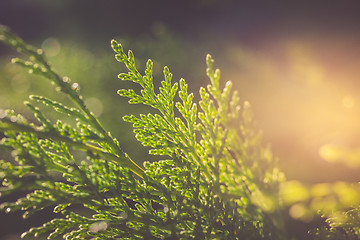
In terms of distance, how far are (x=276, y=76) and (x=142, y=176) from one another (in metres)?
3.06

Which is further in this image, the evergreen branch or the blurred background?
the blurred background

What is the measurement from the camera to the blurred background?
2.46 meters

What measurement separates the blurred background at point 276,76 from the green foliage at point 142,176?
0.38 metres

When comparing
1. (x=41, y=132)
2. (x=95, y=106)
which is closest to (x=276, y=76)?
(x=95, y=106)

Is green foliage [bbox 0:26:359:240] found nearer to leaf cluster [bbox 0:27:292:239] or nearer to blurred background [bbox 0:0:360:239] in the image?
leaf cluster [bbox 0:27:292:239]

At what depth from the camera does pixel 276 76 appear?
3.74 meters

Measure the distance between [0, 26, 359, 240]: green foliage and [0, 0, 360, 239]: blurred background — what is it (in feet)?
1.26

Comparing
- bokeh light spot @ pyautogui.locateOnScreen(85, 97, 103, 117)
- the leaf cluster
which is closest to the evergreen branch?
the leaf cluster

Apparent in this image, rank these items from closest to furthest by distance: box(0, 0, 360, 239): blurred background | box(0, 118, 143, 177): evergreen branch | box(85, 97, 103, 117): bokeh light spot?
box(0, 118, 143, 177): evergreen branch < box(0, 0, 360, 239): blurred background < box(85, 97, 103, 117): bokeh light spot

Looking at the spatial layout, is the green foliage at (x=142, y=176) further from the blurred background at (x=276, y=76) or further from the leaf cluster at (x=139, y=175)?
the blurred background at (x=276, y=76)

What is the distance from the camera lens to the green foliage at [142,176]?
102 centimetres

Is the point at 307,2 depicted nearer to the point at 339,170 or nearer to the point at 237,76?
the point at 237,76

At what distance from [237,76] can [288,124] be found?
1031mm

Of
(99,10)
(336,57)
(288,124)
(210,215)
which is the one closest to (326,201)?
(210,215)
